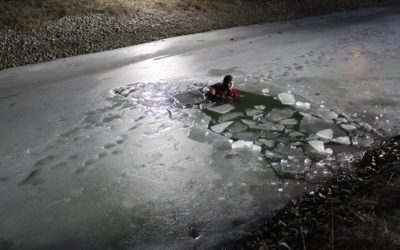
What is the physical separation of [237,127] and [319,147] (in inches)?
41.4

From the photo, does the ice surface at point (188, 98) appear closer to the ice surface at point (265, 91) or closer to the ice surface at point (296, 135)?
the ice surface at point (265, 91)

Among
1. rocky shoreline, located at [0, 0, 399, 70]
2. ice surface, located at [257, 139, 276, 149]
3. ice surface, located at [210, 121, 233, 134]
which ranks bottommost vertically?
ice surface, located at [257, 139, 276, 149]

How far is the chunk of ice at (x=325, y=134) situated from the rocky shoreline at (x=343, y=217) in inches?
26.8

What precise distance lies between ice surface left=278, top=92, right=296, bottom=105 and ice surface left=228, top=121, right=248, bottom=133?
3.13 feet

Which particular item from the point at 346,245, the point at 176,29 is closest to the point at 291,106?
the point at 346,245

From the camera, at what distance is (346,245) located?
2.13 meters

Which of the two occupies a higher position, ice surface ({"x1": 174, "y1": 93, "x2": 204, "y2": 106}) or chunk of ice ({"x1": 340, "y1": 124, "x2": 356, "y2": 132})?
ice surface ({"x1": 174, "y1": 93, "x2": 204, "y2": 106})

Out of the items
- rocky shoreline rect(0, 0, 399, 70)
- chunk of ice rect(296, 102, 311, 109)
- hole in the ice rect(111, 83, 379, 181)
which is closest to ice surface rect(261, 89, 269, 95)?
hole in the ice rect(111, 83, 379, 181)

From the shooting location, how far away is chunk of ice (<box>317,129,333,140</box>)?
3.98 meters

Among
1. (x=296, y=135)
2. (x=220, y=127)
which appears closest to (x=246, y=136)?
(x=220, y=127)

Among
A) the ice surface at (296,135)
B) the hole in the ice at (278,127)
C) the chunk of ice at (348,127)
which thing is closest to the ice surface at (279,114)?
the hole in the ice at (278,127)

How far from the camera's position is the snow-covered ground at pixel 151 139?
2.83 metres

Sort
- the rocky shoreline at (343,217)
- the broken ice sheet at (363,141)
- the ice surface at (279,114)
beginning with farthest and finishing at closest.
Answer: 1. the ice surface at (279,114)
2. the broken ice sheet at (363,141)
3. the rocky shoreline at (343,217)

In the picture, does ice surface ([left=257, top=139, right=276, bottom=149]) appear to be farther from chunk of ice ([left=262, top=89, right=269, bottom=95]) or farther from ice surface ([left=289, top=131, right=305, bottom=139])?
chunk of ice ([left=262, top=89, right=269, bottom=95])
